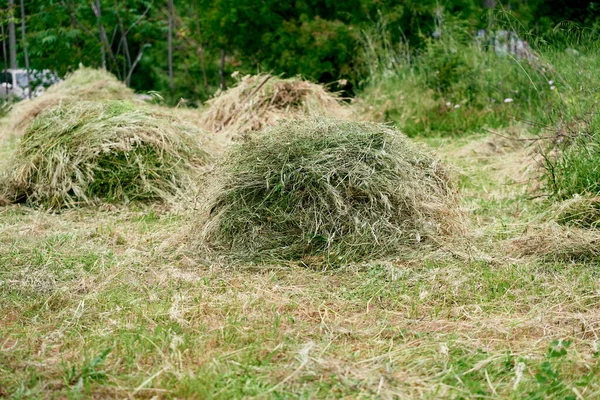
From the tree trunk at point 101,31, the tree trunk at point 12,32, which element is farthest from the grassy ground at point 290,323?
the tree trunk at point 101,31

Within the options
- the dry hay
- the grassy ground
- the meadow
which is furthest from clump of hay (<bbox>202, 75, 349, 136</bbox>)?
the dry hay

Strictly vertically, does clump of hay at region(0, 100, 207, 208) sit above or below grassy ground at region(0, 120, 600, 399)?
below

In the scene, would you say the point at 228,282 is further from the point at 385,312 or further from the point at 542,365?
the point at 542,365

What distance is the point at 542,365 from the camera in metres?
2.55

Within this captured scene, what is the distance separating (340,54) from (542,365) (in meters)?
9.84

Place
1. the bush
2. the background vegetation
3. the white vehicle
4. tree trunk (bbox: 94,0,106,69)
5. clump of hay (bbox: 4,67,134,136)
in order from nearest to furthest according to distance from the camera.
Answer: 1. the bush
2. clump of hay (bbox: 4,67,134,136)
3. the background vegetation
4. the white vehicle
5. tree trunk (bbox: 94,0,106,69)

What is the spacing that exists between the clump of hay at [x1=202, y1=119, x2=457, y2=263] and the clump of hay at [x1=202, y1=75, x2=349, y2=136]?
3.79 meters

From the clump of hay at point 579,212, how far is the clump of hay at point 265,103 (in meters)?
4.25

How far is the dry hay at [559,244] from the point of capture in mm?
3900

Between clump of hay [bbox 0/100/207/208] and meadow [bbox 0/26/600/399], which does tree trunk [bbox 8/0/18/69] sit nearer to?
clump of hay [bbox 0/100/207/208]

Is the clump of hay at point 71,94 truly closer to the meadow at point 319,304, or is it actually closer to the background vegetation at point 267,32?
the background vegetation at point 267,32

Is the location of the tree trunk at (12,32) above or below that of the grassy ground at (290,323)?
below

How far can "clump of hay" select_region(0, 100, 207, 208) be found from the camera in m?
5.72

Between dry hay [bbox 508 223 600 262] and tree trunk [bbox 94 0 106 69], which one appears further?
tree trunk [bbox 94 0 106 69]
